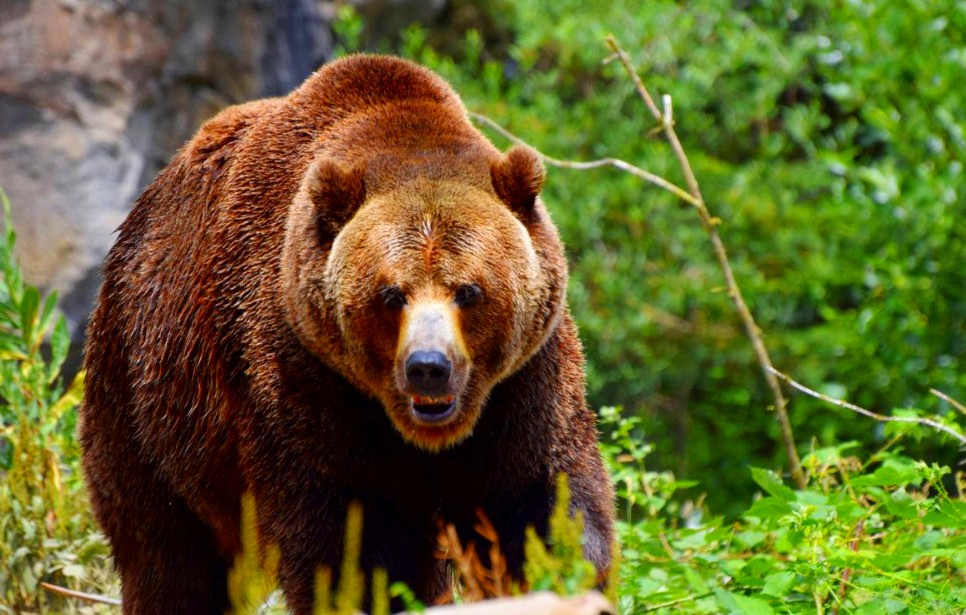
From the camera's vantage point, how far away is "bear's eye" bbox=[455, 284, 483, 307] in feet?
14.0

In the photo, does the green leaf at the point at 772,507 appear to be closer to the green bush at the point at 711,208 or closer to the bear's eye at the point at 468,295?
the bear's eye at the point at 468,295

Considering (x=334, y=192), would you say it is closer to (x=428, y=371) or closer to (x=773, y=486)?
(x=428, y=371)

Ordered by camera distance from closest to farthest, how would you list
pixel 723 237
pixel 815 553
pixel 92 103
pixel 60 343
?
pixel 815 553
pixel 60 343
pixel 92 103
pixel 723 237

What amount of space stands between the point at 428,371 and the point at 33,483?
2837mm

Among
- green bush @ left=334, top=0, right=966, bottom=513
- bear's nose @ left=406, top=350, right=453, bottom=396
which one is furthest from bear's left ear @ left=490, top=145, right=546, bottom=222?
green bush @ left=334, top=0, right=966, bottom=513

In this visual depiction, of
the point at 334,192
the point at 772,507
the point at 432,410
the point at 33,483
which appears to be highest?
the point at 334,192

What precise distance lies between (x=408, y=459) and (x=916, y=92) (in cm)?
592

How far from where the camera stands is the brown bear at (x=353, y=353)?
4.32 meters

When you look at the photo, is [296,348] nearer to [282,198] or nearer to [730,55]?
[282,198]

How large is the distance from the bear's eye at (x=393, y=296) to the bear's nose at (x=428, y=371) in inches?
8.3

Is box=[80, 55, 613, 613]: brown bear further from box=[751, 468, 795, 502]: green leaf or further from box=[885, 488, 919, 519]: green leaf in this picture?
box=[885, 488, 919, 519]: green leaf

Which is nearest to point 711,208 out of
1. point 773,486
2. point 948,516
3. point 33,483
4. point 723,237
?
point 723,237

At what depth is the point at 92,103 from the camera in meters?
9.23

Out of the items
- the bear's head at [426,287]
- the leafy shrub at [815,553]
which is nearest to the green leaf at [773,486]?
the leafy shrub at [815,553]
